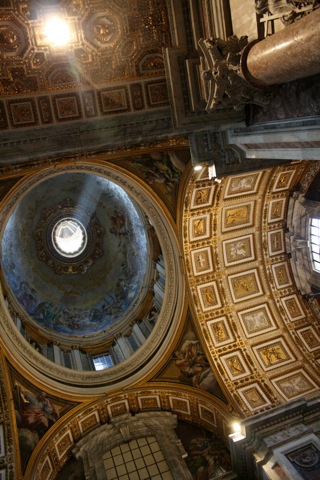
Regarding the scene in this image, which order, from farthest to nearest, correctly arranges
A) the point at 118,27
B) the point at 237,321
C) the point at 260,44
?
1. the point at 237,321
2. the point at 118,27
3. the point at 260,44

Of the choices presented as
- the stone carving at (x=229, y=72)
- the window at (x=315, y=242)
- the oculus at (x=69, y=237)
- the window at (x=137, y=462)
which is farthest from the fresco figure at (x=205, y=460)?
the stone carving at (x=229, y=72)

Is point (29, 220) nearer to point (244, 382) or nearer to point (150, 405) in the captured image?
point (150, 405)

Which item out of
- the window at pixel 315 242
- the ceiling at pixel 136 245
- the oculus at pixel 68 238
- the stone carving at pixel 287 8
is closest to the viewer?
the stone carving at pixel 287 8

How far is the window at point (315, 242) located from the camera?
46.0 ft

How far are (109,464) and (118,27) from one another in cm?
1117

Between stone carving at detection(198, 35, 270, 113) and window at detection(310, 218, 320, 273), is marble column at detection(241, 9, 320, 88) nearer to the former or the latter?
stone carving at detection(198, 35, 270, 113)

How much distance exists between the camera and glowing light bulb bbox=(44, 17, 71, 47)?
8.02 meters

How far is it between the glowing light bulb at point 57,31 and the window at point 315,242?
9.73 m

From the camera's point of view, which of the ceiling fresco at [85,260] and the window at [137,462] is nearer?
the window at [137,462]

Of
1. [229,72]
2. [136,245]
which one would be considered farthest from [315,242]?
[229,72]

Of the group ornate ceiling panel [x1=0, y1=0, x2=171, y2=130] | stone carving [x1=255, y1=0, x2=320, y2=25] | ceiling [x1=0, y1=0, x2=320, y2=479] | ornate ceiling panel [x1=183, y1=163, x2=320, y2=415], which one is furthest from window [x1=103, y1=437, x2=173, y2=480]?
stone carving [x1=255, y1=0, x2=320, y2=25]

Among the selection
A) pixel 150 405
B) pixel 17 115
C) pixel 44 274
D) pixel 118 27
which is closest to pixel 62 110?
pixel 17 115

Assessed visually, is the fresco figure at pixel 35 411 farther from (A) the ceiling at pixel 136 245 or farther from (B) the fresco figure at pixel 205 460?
(B) the fresco figure at pixel 205 460

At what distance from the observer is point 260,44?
5.79 m
